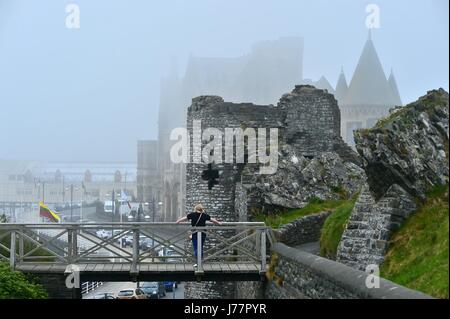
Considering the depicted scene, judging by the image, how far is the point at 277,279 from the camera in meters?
15.1

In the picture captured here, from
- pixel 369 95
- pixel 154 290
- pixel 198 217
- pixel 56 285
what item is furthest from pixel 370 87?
pixel 56 285

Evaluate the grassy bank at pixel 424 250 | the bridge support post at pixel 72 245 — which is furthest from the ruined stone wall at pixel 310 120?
the grassy bank at pixel 424 250

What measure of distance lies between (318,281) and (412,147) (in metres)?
2.67

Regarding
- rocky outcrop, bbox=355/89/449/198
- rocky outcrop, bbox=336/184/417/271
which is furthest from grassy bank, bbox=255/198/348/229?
rocky outcrop, bbox=355/89/449/198

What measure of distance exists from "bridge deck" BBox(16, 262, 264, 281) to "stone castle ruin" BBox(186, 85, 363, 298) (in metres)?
6.02

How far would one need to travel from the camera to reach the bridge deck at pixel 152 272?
15.6 meters

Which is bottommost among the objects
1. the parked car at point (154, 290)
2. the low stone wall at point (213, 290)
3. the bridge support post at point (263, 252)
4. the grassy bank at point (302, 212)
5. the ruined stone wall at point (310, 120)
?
the parked car at point (154, 290)

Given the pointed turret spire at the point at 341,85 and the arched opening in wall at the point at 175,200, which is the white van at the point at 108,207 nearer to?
the arched opening in wall at the point at 175,200

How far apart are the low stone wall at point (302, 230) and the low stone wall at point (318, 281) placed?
319cm

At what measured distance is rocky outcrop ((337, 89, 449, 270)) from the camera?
39.5ft

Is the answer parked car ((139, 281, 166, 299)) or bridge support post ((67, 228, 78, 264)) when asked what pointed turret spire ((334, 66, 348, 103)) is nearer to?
parked car ((139, 281, 166, 299))

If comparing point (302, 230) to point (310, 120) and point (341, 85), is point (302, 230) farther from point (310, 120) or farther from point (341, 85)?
point (341, 85)
